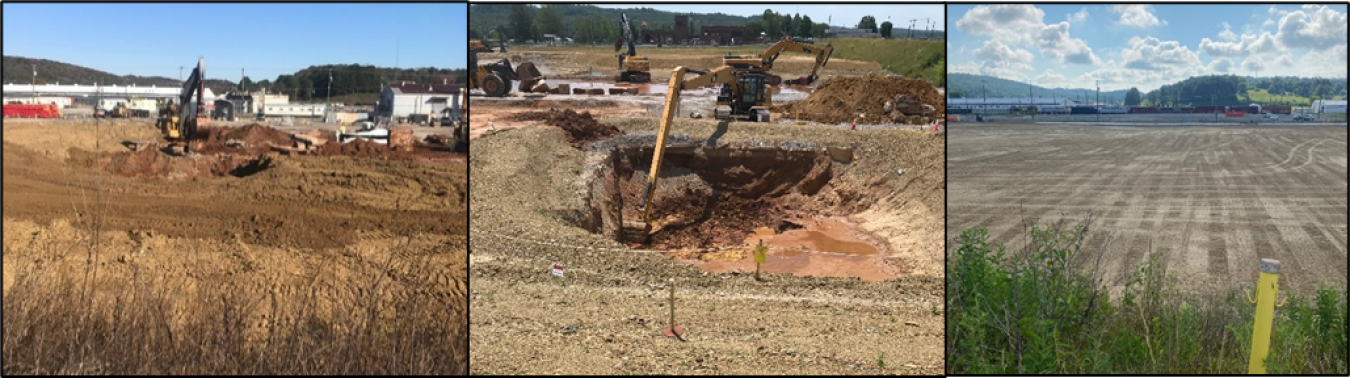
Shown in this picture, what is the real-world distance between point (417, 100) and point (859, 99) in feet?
51.5

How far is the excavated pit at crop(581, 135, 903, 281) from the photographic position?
19.8 m

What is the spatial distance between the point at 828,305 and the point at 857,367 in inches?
155

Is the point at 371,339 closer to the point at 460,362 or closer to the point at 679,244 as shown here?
the point at 460,362

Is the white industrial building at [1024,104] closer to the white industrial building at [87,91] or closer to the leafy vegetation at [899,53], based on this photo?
the leafy vegetation at [899,53]

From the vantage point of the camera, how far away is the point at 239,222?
17.0m

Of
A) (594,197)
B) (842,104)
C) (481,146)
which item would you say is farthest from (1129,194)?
(481,146)

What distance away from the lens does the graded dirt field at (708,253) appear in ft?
17.6

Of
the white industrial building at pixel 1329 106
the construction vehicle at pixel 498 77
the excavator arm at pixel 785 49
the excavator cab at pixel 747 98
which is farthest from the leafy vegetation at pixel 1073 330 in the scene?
the construction vehicle at pixel 498 77

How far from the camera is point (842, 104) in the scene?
1152 inches

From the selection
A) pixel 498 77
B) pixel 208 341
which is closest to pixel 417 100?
pixel 498 77

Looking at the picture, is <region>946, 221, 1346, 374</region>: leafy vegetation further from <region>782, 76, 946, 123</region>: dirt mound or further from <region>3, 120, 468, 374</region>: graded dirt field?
<region>782, 76, 946, 123</region>: dirt mound

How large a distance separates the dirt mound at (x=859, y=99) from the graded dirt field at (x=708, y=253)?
4.99m

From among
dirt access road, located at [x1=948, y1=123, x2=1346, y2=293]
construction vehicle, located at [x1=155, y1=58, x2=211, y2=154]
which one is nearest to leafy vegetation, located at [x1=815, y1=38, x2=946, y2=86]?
dirt access road, located at [x1=948, y1=123, x2=1346, y2=293]

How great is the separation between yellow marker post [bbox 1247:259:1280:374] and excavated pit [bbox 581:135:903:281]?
47.1 ft
